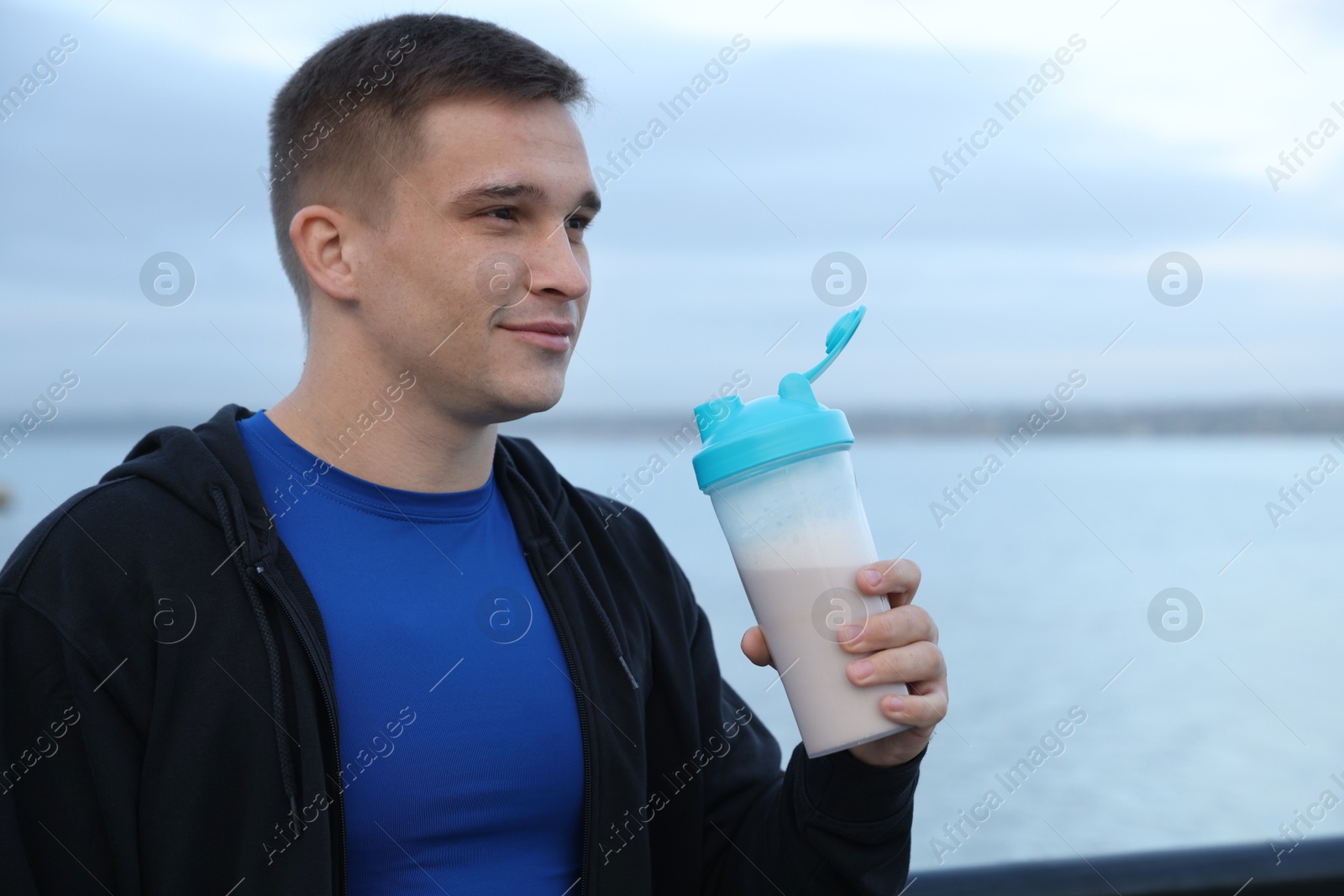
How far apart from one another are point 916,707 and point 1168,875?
32.6 inches

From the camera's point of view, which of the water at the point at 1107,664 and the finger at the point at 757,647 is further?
the water at the point at 1107,664

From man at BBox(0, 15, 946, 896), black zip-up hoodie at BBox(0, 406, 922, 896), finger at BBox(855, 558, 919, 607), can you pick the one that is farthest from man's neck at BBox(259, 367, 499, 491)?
finger at BBox(855, 558, 919, 607)

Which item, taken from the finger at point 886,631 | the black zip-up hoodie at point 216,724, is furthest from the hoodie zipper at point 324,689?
the finger at point 886,631

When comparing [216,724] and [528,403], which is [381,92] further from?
[216,724]

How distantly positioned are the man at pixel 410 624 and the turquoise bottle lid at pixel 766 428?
18 centimetres

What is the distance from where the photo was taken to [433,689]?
1356 mm

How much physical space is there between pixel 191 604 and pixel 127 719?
5.4 inches

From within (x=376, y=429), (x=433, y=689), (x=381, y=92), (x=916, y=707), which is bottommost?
(x=916, y=707)

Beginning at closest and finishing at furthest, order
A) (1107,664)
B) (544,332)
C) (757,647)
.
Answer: (757,647), (544,332), (1107,664)

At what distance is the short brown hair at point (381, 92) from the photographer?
4.90ft

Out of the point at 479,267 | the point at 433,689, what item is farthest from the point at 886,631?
the point at 479,267

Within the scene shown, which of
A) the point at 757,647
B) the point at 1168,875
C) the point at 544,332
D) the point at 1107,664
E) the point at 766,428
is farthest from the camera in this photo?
the point at 1107,664

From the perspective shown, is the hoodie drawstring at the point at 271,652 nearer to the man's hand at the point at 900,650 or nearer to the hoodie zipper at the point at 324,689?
the hoodie zipper at the point at 324,689

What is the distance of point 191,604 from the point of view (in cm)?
125
